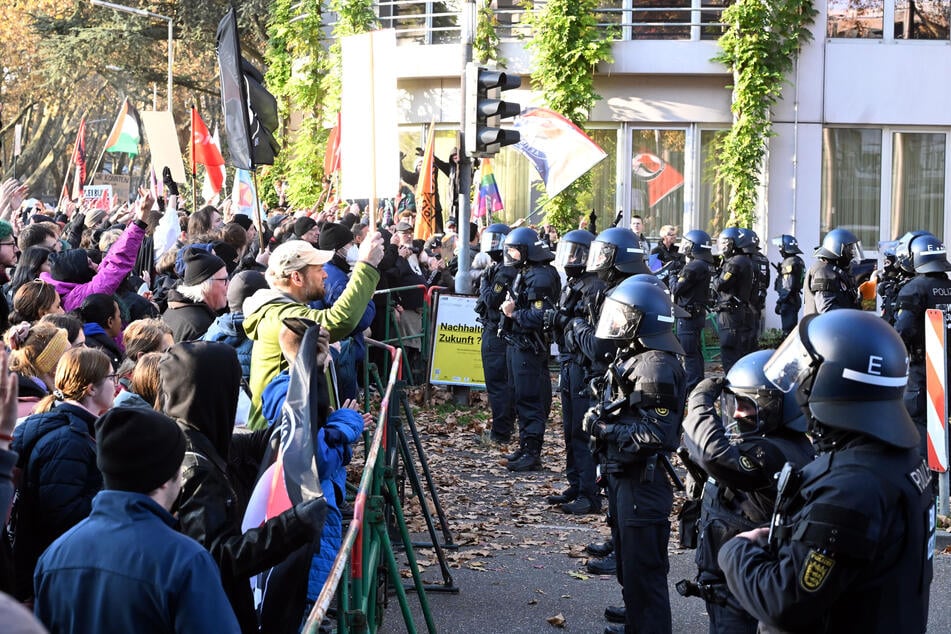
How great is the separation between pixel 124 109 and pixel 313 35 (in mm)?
7189

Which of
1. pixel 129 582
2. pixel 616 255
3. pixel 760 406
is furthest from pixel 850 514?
pixel 616 255

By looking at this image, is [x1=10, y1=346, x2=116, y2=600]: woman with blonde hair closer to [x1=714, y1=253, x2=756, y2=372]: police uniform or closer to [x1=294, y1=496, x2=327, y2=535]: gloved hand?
[x1=294, y1=496, x2=327, y2=535]: gloved hand

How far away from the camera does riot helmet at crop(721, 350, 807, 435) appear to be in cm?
458

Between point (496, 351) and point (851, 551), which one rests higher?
point (851, 551)

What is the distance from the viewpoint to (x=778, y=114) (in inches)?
908

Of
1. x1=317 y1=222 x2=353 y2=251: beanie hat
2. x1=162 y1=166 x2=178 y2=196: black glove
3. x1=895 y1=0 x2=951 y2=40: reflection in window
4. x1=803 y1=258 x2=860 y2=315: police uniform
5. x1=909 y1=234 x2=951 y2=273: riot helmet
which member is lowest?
x1=803 y1=258 x2=860 y2=315: police uniform

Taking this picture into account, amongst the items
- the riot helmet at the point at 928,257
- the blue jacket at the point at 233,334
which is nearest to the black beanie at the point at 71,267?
the blue jacket at the point at 233,334

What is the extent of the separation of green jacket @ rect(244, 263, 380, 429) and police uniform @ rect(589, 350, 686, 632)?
1.42m

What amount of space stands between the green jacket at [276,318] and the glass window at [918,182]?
19654 millimetres

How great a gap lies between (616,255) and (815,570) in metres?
5.94

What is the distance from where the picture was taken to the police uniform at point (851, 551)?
10.1ft

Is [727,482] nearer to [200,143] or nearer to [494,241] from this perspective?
[494,241]

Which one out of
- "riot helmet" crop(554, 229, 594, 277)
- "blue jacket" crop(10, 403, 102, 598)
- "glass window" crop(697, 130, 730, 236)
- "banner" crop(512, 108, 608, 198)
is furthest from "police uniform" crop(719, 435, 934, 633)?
"glass window" crop(697, 130, 730, 236)

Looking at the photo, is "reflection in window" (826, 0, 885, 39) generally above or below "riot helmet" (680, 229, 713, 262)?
above
